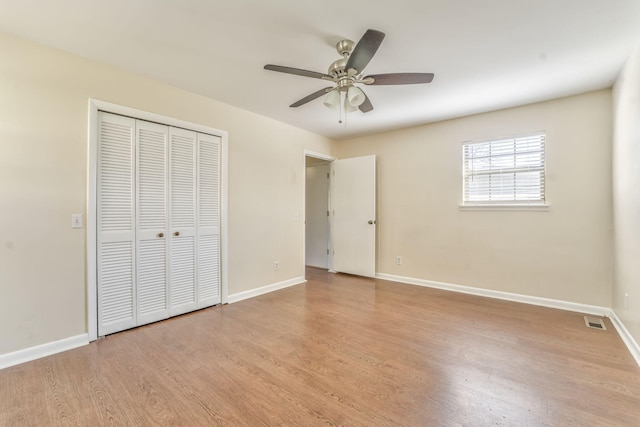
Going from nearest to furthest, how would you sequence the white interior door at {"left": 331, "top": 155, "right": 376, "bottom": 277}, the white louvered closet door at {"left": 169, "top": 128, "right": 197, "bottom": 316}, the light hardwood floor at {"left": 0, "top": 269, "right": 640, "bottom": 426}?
the light hardwood floor at {"left": 0, "top": 269, "right": 640, "bottom": 426} < the white louvered closet door at {"left": 169, "top": 128, "right": 197, "bottom": 316} < the white interior door at {"left": 331, "top": 155, "right": 376, "bottom": 277}

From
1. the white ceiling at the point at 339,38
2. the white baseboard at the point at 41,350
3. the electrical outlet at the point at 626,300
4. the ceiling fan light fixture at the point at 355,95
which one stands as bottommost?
the white baseboard at the point at 41,350

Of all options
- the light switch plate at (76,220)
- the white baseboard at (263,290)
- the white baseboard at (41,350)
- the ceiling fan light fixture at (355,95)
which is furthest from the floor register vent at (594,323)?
the light switch plate at (76,220)

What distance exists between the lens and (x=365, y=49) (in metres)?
1.77

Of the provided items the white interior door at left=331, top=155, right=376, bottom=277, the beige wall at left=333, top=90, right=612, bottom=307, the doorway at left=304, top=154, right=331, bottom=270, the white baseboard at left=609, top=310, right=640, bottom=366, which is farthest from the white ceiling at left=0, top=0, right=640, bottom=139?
the doorway at left=304, top=154, right=331, bottom=270

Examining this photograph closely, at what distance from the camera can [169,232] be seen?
9.63ft

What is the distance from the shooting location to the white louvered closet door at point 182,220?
9.71ft

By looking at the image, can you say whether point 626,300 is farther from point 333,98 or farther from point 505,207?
point 333,98

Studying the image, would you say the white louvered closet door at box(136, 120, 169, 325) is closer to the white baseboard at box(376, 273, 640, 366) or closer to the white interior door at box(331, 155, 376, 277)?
the white interior door at box(331, 155, 376, 277)

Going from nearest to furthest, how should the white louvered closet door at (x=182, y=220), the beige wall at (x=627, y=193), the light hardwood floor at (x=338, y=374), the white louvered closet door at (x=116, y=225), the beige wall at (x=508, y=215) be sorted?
the light hardwood floor at (x=338, y=374), the beige wall at (x=627, y=193), the white louvered closet door at (x=116, y=225), the white louvered closet door at (x=182, y=220), the beige wall at (x=508, y=215)

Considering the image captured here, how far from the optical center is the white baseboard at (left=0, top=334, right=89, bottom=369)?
203 cm

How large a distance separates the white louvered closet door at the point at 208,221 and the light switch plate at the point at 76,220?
3.41ft

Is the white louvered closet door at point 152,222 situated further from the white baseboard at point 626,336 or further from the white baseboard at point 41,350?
the white baseboard at point 626,336

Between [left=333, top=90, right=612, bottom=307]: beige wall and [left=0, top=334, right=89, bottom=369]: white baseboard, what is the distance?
12.6ft

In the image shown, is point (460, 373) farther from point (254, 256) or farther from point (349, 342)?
point (254, 256)
